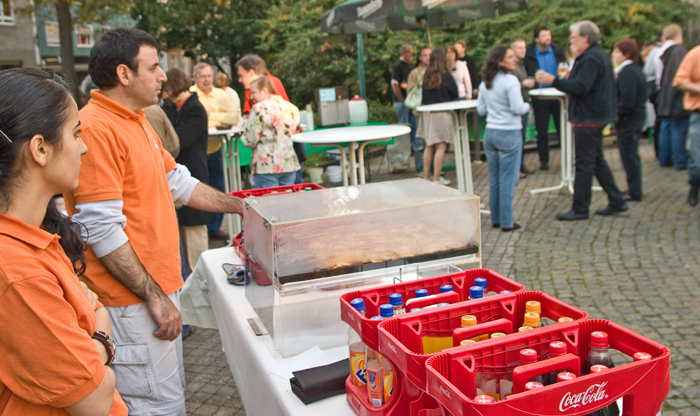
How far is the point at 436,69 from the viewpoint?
27.0 ft

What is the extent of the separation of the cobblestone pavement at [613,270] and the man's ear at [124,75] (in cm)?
195

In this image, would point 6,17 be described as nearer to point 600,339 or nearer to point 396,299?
point 396,299

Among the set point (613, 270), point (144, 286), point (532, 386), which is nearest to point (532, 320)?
point (532, 386)

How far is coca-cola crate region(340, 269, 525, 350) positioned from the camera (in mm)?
1595

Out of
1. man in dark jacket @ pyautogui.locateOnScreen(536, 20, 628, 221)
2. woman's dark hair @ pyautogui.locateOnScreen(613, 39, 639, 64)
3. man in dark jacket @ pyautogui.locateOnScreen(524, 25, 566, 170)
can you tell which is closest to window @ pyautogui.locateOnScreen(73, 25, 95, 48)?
man in dark jacket @ pyautogui.locateOnScreen(524, 25, 566, 170)

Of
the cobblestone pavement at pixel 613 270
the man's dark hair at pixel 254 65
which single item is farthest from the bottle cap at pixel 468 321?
the man's dark hair at pixel 254 65

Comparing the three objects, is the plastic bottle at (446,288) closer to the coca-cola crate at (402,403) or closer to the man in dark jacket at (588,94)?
the coca-cola crate at (402,403)

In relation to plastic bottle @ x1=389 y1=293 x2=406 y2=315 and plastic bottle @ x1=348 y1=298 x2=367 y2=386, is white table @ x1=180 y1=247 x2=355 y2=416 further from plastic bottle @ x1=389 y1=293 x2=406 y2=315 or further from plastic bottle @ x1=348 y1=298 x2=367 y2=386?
plastic bottle @ x1=389 y1=293 x2=406 y2=315

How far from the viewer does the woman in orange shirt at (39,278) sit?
119 centimetres

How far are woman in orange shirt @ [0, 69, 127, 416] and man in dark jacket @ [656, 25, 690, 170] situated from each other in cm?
707

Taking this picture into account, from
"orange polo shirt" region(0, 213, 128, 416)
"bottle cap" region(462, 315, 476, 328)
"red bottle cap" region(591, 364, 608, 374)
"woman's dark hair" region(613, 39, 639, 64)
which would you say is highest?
"woman's dark hair" region(613, 39, 639, 64)

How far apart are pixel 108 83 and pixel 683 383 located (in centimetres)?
315

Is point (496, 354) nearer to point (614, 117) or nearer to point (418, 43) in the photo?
point (614, 117)

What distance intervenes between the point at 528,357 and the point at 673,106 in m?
7.21
